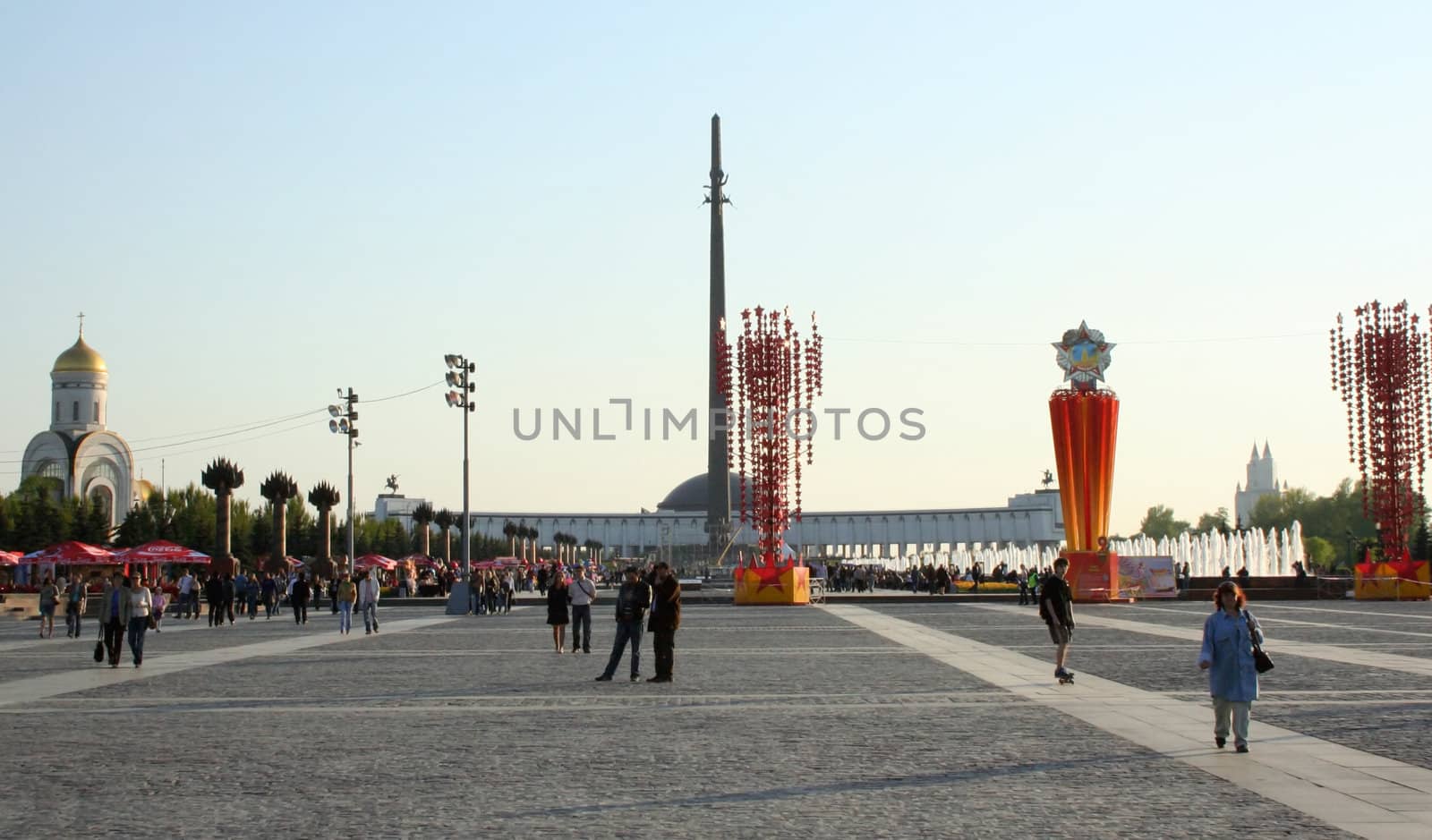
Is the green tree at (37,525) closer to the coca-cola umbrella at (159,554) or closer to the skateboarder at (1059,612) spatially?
the coca-cola umbrella at (159,554)

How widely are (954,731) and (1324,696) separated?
5.37 metres

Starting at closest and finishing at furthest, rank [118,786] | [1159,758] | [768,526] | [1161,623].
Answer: [118,786]
[1159,758]
[1161,623]
[768,526]

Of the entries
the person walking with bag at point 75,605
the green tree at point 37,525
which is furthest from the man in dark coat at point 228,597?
the green tree at point 37,525

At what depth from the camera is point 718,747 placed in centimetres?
1270

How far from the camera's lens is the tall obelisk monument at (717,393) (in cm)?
10050

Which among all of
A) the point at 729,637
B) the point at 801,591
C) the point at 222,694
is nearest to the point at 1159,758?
the point at 222,694

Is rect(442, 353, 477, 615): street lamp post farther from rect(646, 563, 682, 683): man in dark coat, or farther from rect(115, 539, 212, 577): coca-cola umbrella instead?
rect(646, 563, 682, 683): man in dark coat

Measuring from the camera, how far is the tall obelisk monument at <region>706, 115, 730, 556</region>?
330 feet

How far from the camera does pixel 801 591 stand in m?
53.8

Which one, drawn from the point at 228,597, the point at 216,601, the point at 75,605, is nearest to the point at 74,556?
the point at 228,597

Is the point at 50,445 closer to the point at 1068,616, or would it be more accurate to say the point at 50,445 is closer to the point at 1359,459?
the point at 1359,459

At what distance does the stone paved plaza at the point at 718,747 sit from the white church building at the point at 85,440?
9619 cm

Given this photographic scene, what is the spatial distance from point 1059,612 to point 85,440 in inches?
4231

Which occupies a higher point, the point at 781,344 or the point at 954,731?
the point at 781,344
